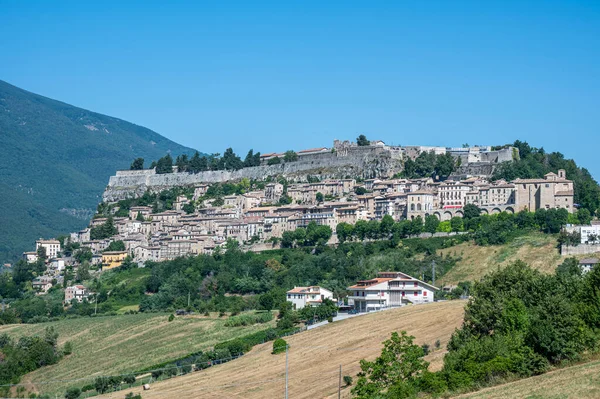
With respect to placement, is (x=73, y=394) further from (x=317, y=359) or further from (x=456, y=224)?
(x=456, y=224)

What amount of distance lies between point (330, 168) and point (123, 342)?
53121mm

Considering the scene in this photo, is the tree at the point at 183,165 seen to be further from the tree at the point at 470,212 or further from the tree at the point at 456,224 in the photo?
the tree at the point at 456,224

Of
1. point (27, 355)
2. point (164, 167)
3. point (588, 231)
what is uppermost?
point (164, 167)

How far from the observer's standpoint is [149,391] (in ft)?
159

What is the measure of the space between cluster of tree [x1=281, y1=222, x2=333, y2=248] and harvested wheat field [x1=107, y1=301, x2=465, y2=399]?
35732mm

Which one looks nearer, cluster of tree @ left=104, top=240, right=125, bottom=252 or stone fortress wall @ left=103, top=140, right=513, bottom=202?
cluster of tree @ left=104, top=240, right=125, bottom=252

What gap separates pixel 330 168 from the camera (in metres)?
118

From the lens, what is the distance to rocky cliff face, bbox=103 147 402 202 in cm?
11381

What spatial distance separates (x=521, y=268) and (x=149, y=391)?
1844cm

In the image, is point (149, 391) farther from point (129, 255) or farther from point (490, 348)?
point (129, 255)

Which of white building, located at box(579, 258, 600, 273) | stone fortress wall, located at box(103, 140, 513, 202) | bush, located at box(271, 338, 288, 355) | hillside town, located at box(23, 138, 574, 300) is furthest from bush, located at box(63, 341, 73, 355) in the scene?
stone fortress wall, located at box(103, 140, 513, 202)

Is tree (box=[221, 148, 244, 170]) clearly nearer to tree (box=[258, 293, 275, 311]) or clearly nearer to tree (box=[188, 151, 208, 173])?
tree (box=[188, 151, 208, 173])

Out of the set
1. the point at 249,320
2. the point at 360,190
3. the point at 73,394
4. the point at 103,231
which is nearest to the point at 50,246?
the point at 103,231

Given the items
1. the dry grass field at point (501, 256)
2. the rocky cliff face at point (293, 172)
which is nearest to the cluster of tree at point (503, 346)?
the dry grass field at point (501, 256)
